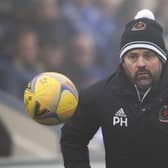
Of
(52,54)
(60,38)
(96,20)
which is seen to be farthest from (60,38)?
(96,20)

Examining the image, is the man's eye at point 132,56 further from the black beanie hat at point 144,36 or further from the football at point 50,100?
the football at point 50,100

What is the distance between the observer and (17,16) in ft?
28.1

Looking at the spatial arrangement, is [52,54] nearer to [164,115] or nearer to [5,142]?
[5,142]

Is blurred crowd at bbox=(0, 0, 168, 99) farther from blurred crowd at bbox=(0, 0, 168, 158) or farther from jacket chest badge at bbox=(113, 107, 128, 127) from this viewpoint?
jacket chest badge at bbox=(113, 107, 128, 127)

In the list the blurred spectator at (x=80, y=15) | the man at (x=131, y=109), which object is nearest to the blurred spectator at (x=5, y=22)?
the blurred spectator at (x=80, y=15)

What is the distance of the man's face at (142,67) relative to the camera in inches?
169

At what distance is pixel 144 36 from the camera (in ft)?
14.8

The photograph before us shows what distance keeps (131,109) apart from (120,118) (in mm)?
86

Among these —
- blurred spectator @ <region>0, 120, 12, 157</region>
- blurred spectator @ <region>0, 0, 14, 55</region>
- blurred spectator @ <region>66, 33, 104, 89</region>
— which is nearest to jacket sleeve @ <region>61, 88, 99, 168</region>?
blurred spectator @ <region>0, 120, 12, 157</region>

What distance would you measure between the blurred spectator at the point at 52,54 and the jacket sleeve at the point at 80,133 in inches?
159

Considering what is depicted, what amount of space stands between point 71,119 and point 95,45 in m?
4.47

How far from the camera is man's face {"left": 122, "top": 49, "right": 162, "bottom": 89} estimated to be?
4.30 metres

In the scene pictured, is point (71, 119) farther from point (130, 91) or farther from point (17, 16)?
point (17, 16)

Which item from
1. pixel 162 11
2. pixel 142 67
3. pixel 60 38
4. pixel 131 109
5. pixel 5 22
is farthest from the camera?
pixel 162 11
